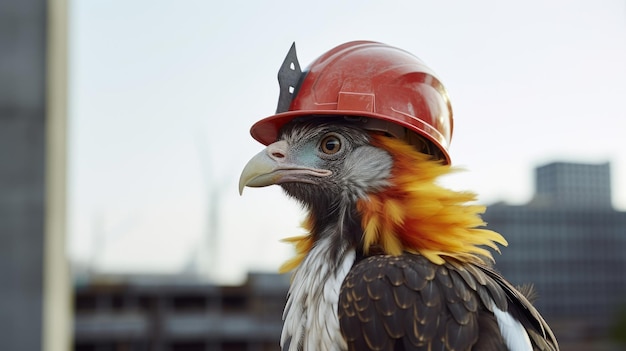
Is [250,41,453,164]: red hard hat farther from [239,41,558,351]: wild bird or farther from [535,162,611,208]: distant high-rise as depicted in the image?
[535,162,611,208]: distant high-rise

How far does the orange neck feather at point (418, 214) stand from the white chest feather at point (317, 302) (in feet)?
A: 0.31

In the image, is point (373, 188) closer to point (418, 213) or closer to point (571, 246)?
point (418, 213)

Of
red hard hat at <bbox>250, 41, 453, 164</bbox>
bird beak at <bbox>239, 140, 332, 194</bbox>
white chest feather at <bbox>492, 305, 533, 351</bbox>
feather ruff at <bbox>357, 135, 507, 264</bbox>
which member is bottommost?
white chest feather at <bbox>492, 305, 533, 351</bbox>

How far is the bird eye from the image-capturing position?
1.72 meters

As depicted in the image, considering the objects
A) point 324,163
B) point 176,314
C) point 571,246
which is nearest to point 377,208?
point 324,163

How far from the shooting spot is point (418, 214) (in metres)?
1.65

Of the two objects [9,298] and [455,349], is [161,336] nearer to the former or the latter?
[9,298]

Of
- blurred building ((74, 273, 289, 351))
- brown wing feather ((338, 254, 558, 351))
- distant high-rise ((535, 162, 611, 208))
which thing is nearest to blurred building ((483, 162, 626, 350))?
distant high-rise ((535, 162, 611, 208))

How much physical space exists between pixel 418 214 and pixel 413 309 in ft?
0.79

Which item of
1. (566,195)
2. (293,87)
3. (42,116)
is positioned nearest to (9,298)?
(42,116)

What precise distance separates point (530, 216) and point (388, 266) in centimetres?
1826

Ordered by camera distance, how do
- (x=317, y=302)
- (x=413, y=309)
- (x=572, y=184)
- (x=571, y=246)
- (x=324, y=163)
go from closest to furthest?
(x=413, y=309) < (x=317, y=302) < (x=324, y=163) < (x=572, y=184) < (x=571, y=246)

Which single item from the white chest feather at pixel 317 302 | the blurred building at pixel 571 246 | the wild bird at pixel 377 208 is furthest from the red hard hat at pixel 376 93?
the blurred building at pixel 571 246

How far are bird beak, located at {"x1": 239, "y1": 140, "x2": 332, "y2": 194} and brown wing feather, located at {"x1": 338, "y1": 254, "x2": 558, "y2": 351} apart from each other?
280mm
